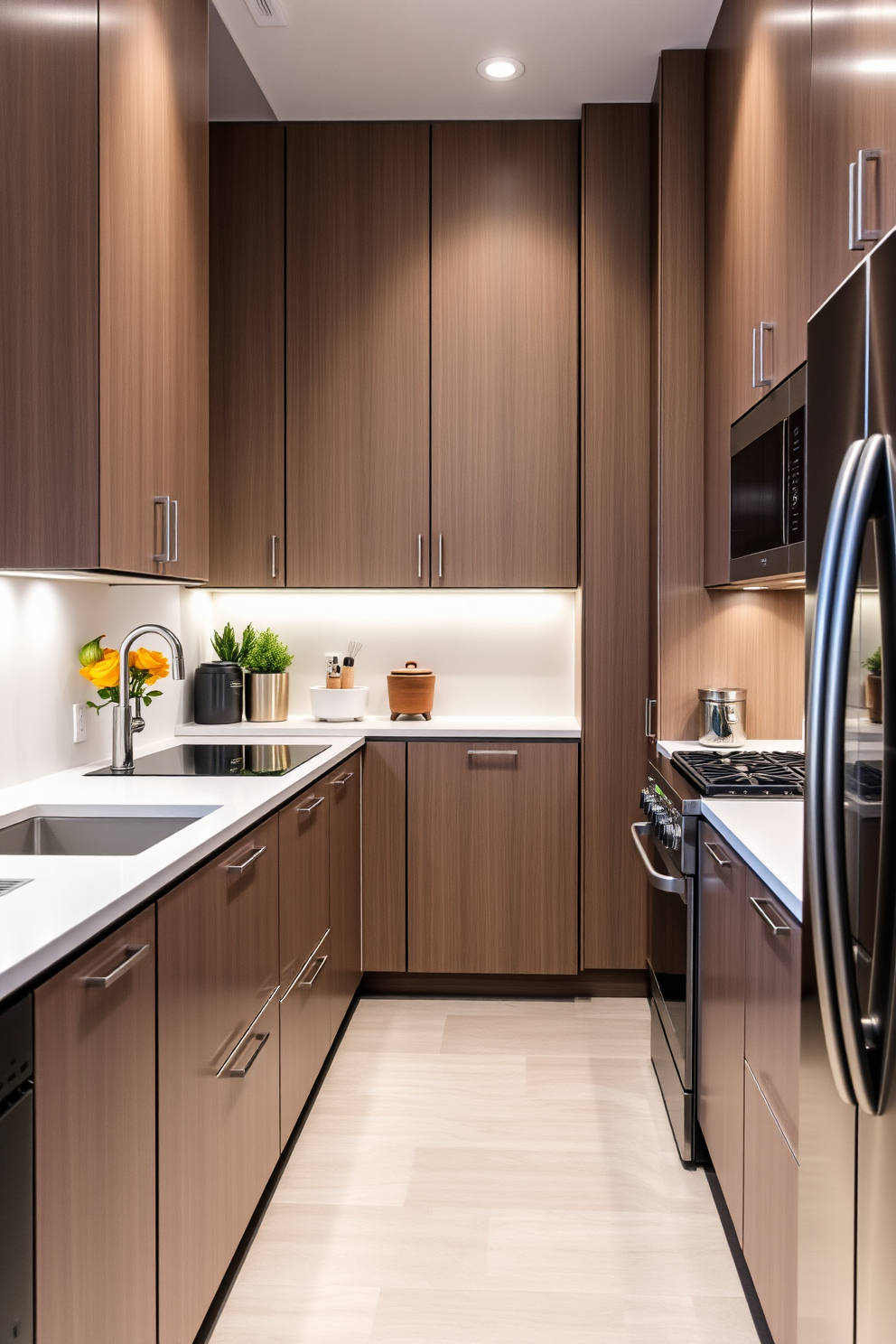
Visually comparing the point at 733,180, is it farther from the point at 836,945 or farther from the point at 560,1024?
the point at 560,1024

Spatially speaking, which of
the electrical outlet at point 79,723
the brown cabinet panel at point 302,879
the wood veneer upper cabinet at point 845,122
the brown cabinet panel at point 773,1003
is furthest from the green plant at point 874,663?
the electrical outlet at point 79,723

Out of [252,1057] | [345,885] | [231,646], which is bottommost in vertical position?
[252,1057]

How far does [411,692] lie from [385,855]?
1.87 ft

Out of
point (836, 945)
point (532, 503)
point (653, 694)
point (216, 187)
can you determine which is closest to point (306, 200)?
point (216, 187)

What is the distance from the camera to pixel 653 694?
3.19m

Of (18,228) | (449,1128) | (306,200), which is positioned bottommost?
(449,1128)

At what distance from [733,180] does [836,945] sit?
2.28 meters

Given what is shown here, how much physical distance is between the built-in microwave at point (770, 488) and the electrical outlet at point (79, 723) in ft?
5.53

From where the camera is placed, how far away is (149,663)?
252 cm

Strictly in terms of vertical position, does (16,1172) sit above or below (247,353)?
below

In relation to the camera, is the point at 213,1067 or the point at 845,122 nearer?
the point at 845,122

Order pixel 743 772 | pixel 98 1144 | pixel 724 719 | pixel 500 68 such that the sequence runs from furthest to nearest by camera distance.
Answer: pixel 500 68 → pixel 724 719 → pixel 743 772 → pixel 98 1144

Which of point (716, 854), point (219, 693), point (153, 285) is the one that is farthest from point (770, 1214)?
point (219, 693)

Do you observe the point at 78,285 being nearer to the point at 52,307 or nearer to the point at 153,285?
the point at 52,307
